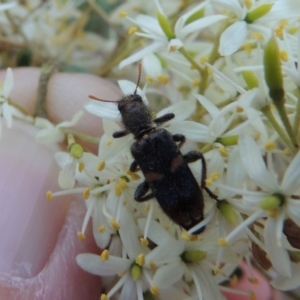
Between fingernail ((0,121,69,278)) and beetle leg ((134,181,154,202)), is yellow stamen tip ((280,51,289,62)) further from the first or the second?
fingernail ((0,121,69,278))

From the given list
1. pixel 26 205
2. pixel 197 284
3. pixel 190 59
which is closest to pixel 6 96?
pixel 26 205

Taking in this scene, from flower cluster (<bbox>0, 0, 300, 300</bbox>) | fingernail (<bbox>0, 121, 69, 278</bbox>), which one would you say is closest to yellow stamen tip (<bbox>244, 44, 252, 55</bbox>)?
flower cluster (<bbox>0, 0, 300, 300</bbox>)

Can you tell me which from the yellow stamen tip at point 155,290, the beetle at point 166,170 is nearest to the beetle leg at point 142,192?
the beetle at point 166,170

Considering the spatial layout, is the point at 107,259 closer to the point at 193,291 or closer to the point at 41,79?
the point at 193,291

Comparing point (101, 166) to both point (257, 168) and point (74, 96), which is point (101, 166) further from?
point (74, 96)

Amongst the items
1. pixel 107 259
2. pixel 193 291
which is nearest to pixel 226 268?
pixel 193 291

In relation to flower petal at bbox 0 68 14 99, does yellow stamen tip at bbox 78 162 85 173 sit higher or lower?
lower
